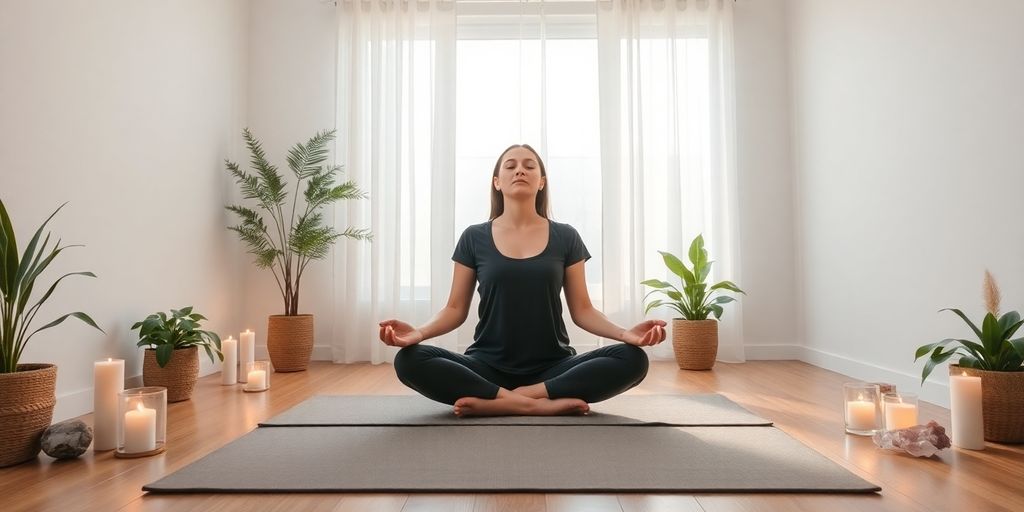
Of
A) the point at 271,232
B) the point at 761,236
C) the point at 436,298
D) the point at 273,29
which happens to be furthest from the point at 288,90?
the point at 761,236

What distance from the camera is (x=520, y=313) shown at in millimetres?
2195

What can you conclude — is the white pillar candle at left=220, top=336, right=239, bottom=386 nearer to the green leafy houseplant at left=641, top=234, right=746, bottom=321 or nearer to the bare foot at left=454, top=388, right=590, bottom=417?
the bare foot at left=454, top=388, right=590, bottom=417

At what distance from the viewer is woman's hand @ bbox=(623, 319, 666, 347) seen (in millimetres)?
1899

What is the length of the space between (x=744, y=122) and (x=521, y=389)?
9.14 ft

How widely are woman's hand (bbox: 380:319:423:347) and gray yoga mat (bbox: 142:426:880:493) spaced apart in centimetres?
27

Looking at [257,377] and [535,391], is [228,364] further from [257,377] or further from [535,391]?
[535,391]

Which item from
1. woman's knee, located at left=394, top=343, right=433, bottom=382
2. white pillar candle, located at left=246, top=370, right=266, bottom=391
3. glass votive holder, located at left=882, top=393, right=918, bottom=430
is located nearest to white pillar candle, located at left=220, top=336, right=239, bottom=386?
white pillar candle, located at left=246, top=370, right=266, bottom=391

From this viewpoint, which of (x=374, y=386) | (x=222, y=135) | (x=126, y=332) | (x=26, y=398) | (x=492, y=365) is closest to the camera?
(x=26, y=398)

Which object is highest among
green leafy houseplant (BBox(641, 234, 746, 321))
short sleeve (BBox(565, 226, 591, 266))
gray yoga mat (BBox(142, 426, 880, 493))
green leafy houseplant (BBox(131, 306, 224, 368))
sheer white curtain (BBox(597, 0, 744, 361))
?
sheer white curtain (BBox(597, 0, 744, 361))

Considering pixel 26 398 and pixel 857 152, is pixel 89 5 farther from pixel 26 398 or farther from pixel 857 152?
pixel 857 152

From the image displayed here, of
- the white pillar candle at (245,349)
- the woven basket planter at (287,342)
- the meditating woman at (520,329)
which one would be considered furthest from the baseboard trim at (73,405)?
the meditating woman at (520,329)

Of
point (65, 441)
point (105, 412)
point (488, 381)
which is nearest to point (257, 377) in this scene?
point (105, 412)

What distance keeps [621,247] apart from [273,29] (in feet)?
8.99

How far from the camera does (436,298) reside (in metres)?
3.88
